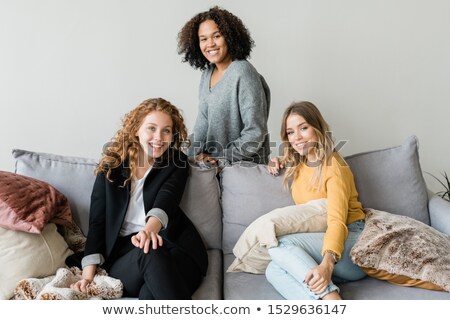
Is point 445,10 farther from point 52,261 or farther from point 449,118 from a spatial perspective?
point 52,261

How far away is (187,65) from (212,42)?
2.05 ft

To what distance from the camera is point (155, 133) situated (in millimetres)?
1775

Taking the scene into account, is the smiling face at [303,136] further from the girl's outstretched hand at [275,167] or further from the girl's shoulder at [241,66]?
the girl's shoulder at [241,66]

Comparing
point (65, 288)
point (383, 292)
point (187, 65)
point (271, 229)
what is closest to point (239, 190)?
point (271, 229)

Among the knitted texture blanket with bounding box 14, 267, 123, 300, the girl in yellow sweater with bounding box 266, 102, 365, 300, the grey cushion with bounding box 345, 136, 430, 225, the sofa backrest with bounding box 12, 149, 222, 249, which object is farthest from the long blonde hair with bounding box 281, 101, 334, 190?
the knitted texture blanket with bounding box 14, 267, 123, 300

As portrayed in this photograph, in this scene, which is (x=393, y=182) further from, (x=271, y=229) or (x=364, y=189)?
(x=271, y=229)

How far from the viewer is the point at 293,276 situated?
150 centimetres

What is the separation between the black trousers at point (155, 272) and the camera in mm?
1441

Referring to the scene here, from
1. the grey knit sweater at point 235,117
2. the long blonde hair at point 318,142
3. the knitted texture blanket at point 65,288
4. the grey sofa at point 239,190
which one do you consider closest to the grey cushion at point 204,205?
the grey sofa at point 239,190

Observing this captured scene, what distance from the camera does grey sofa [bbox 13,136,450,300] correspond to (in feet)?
6.15

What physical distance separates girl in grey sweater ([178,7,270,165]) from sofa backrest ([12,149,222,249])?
5.9 inches

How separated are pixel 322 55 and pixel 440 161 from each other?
1.13 metres

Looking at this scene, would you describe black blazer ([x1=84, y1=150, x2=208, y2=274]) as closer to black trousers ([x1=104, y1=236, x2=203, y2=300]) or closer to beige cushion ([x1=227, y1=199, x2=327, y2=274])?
black trousers ([x1=104, y1=236, x2=203, y2=300])
